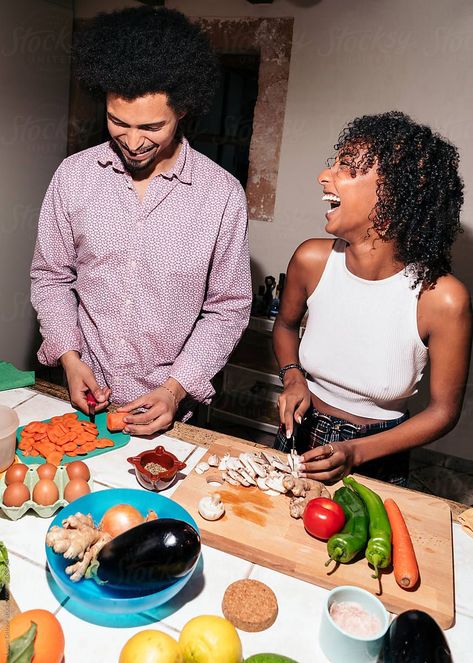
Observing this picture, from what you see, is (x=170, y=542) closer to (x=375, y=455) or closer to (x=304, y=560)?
(x=304, y=560)

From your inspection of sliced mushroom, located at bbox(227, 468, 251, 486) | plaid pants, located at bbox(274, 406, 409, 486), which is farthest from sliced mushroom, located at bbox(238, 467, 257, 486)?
plaid pants, located at bbox(274, 406, 409, 486)

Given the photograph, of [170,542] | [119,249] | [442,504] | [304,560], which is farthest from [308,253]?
[170,542]

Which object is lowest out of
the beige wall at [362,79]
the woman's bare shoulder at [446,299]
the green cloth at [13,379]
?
the green cloth at [13,379]

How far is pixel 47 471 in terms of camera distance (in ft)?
4.44

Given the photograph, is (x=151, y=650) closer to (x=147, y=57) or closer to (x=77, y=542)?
(x=77, y=542)

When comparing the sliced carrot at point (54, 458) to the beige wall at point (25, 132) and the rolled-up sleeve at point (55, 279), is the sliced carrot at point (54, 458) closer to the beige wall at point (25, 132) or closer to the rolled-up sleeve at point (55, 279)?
the rolled-up sleeve at point (55, 279)

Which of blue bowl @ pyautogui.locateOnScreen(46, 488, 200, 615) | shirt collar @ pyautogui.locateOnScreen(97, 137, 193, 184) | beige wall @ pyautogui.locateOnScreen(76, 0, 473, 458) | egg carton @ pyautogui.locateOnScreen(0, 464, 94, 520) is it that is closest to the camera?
blue bowl @ pyautogui.locateOnScreen(46, 488, 200, 615)

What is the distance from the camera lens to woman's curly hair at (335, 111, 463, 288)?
162 cm

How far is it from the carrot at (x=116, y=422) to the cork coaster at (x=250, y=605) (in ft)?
2.16

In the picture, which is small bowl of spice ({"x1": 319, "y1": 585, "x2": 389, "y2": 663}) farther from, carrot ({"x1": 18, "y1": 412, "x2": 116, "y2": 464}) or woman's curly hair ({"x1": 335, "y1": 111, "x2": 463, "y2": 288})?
woman's curly hair ({"x1": 335, "y1": 111, "x2": 463, "y2": 288})

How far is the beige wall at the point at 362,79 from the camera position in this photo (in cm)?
330

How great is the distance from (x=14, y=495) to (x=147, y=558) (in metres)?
0.44

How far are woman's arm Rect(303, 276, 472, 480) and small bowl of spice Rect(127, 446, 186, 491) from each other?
0.53 metres

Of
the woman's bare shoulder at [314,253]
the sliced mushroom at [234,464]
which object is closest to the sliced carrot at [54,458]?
the sliced mushroom at [234,464]
